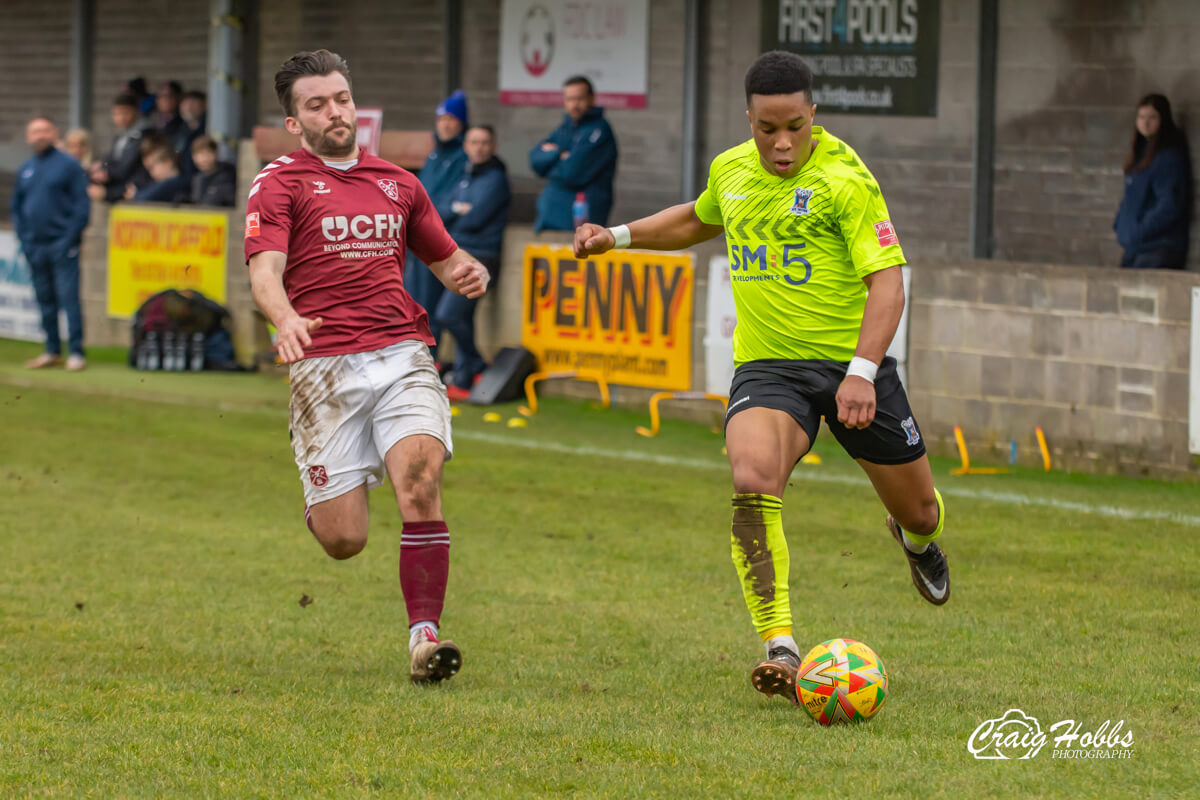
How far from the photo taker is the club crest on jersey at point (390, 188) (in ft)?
20.7

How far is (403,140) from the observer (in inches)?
653

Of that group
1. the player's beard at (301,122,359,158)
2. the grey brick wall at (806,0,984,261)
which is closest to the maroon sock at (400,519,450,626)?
the player's beard at (301,122,359,158)

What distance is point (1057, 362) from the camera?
1134 cm

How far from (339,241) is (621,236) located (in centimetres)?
106

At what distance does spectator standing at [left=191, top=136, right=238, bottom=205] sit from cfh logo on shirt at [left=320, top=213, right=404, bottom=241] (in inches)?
482

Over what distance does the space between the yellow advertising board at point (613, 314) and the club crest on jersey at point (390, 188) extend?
7548 millimetres

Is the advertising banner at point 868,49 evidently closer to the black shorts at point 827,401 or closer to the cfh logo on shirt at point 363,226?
the black shorts at point 827,401

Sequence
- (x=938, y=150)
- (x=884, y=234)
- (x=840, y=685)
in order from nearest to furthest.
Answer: (x=840, y=685) < (x=884, y=234) < (x=938, y=150)

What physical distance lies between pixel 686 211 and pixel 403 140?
34.8 feet

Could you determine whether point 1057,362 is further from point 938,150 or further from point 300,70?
point 300,70

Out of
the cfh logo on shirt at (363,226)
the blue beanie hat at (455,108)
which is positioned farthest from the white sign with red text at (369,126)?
the cfh logo on shirt at (363,226)

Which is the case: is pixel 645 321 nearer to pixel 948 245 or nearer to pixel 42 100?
pixel 948 245

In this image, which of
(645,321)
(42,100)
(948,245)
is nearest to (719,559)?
(645,321)

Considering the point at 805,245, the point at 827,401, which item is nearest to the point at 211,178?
the point at 805,245
